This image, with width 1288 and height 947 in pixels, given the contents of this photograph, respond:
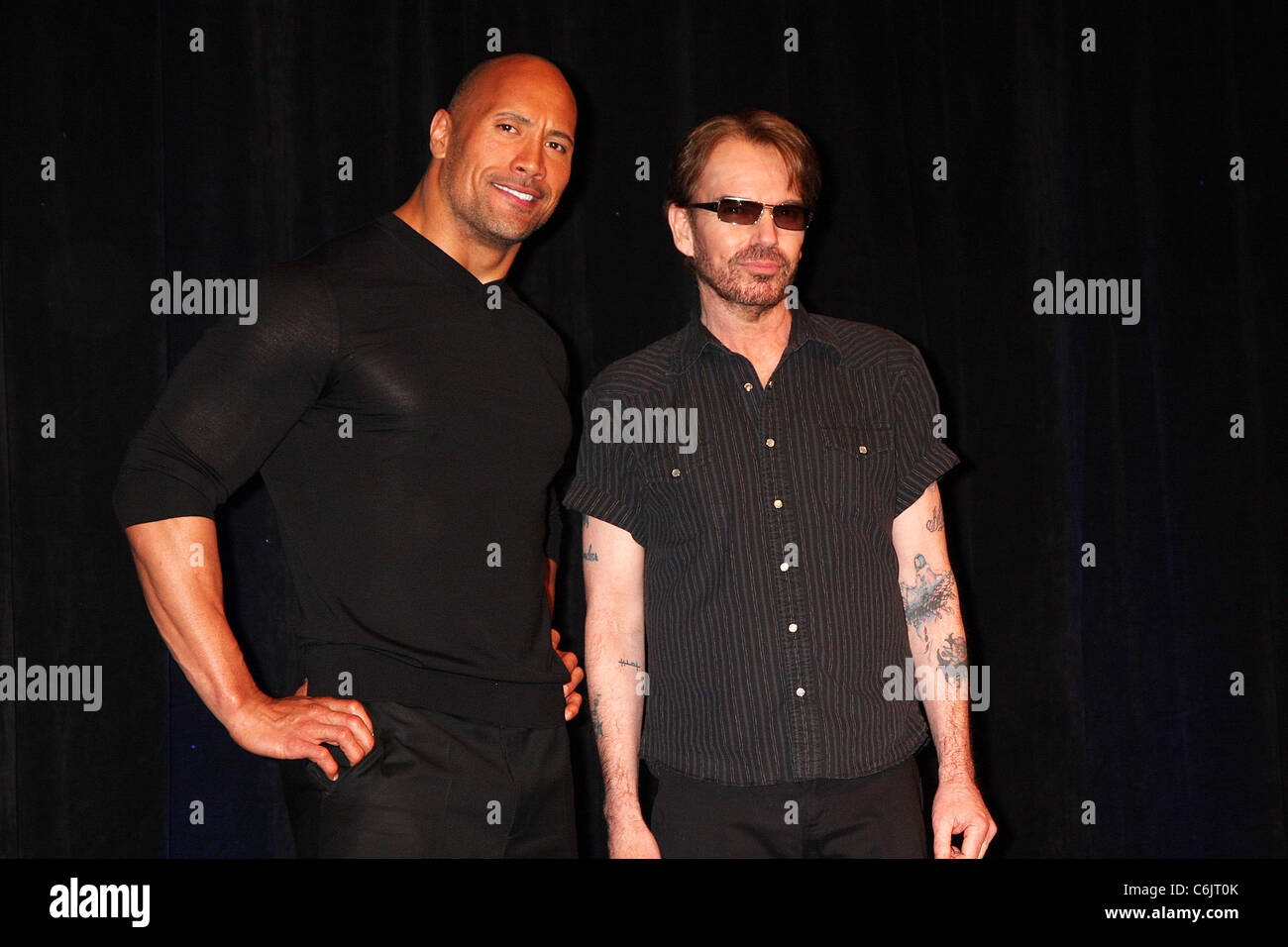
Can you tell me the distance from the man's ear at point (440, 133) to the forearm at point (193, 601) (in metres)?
0.76

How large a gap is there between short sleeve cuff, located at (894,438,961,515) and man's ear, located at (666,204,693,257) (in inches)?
21.4

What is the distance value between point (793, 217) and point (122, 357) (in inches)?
64.0

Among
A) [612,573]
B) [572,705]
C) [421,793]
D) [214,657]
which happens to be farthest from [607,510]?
[214,657]

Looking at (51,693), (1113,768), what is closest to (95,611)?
(51,693)

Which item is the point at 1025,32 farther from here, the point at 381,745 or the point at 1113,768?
the point at 381,745

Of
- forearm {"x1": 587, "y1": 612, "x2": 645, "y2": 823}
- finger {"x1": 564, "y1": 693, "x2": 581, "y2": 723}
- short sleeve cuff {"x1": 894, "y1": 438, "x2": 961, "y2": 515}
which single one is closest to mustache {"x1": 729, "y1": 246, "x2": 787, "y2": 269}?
short sleeve cuff {"x1": 894, "y1": 438, "x2": 961, "y2": 515}

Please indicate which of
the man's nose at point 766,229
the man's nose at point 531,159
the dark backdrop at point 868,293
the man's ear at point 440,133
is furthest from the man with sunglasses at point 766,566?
the dark backdrop at point 868,293

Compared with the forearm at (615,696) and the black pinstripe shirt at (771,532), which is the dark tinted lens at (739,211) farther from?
the forearm at (615,696)

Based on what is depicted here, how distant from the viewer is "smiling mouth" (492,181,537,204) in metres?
1.82

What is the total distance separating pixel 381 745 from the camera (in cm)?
156

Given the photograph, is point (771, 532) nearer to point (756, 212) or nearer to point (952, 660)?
point (952, 660)

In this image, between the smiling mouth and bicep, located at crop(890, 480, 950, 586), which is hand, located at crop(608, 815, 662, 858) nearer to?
bicep, located at crop(890, 480, 950, 586)

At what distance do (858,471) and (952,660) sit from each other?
34 cm

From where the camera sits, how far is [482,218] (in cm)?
180
